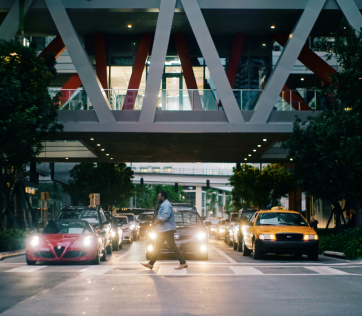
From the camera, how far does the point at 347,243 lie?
19.3 m

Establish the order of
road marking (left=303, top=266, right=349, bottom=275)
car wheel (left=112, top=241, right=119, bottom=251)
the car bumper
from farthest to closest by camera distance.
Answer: car wheel (left=112, top=241, right=119, bottom=251)
the car bumper
road marking (left=303, top=266, right=349, bottom=275)

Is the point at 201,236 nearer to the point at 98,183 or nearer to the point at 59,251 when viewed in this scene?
the point at 59,251

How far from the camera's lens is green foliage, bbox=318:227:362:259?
1754cm

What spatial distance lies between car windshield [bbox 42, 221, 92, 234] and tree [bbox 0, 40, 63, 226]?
6.20 m

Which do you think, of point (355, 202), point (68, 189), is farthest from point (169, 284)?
Result: point (68, 189)

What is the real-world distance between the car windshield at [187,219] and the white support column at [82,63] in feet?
39.9

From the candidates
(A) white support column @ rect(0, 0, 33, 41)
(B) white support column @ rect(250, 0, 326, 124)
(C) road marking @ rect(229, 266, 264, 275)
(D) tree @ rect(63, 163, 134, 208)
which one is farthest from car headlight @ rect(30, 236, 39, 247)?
(D) tree @ rect(63, 163, 134, 208)

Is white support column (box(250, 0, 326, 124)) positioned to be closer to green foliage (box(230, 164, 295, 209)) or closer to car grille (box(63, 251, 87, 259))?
car grille (box(63, 251, 87, 259))

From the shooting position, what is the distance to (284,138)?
1277 inches

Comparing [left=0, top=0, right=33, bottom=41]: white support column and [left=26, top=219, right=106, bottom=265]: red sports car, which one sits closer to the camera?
[left=26, top=219, right=106, bottom=265]: red sports car

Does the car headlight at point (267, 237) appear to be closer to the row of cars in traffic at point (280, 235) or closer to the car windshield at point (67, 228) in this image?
the row of cars in traffic at point (280, 235)

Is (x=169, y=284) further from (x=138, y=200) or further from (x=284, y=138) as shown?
(x=138, y=200)

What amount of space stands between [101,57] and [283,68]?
12.4 meters

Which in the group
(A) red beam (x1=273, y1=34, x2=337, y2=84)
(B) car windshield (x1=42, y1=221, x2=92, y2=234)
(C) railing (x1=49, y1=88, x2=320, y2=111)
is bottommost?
(B) car windshield (x1=42, y1=221, x2=92, y2=234)
